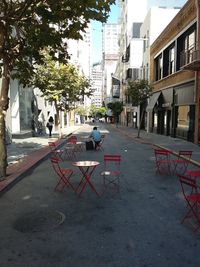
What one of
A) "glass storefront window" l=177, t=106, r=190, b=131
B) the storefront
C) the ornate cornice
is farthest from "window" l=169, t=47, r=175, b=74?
"glass storefront window" l=177, t=106, r=190, b=131

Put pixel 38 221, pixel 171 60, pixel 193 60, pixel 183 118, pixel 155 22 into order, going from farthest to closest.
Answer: pixel 155 22 → pixel 171 60 → pixel 183 118 → pixel 193 60 → pixel 38 221

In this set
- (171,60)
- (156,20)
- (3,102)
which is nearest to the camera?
(3,102)

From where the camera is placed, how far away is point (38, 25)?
343 inches

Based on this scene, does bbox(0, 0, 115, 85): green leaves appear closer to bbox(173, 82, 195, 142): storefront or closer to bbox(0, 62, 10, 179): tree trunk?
bbox(0, 62, 10, 179): tree trunk

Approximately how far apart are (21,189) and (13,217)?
94.1 inches

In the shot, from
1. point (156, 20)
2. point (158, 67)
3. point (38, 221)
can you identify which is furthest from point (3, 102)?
point (156, 20)

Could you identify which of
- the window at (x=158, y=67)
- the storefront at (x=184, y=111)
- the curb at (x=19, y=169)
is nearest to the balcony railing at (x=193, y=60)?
the storefront at (x=184, y=111)

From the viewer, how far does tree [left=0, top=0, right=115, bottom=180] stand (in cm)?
802

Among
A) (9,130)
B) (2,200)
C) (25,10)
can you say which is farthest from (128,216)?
(9,130)

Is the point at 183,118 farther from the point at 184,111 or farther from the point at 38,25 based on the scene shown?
the point at 38,25

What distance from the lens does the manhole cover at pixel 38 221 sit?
579cm

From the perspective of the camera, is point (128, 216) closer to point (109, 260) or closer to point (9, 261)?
point (109, 260)

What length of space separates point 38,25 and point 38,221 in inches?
206

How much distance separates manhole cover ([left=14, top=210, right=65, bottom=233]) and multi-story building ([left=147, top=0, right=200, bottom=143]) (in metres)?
14.8
